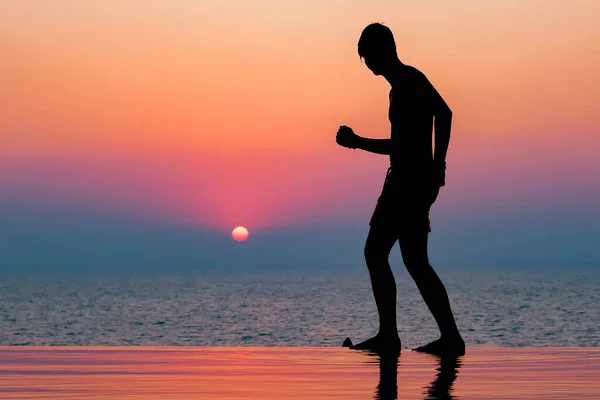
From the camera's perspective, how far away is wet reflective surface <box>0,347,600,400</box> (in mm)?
5555

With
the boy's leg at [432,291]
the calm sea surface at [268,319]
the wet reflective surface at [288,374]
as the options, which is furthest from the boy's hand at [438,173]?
the calm sea surface at [268,319]

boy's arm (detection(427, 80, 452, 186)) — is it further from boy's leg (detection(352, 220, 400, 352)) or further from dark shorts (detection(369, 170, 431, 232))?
boy's leg (detection(352, 220, 400, 352))

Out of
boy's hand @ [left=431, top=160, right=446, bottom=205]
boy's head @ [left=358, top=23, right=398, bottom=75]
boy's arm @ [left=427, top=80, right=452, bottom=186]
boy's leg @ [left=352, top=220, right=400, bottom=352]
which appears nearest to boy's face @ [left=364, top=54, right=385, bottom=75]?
boy's head @ [left=358, top=23, right=398, bottom=75]

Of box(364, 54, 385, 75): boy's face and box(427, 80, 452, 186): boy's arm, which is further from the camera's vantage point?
box(364, 54, 385, 75): boy's face

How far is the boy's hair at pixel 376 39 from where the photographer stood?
8.16 m

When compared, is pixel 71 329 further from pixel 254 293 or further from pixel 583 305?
pixel 254 293

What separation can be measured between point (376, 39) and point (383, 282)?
1.70m

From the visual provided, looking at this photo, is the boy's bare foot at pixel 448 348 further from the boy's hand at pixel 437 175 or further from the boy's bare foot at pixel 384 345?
the boy's hand at pixel 437 175

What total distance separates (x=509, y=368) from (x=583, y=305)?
111 metres

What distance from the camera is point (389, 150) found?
8266 millimetres

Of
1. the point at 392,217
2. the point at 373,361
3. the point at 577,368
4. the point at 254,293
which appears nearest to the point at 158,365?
the point at 373,361

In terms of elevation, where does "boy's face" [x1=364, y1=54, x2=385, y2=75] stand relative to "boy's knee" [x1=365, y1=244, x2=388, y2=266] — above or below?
above

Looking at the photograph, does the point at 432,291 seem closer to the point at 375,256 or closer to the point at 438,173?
the point at 375,256

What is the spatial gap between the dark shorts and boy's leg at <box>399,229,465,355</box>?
8 cm
